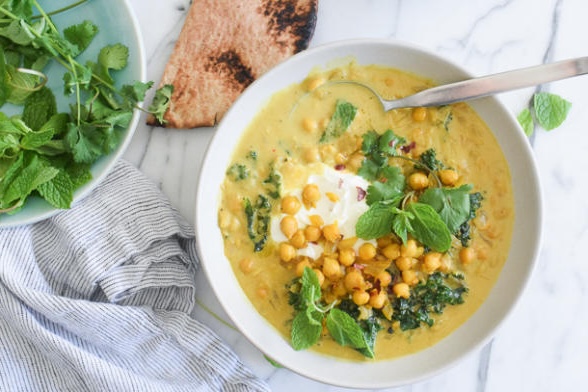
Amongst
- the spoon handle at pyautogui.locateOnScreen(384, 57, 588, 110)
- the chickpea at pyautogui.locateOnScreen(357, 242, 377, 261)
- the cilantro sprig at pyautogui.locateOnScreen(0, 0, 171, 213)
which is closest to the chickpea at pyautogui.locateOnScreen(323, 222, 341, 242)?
the chickpea at pyautogui.locateOnScreen(357, 242, 377, 261)

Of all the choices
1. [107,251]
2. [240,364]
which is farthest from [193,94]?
[240,364]

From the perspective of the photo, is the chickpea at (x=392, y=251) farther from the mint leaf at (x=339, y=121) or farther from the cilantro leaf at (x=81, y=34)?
the cilantro leaf at (x=81, y=34)

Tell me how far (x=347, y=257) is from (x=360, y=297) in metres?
0.18

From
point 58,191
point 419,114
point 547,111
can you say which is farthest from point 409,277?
point 58,191

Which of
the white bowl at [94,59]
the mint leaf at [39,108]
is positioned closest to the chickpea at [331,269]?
the white bowl at [94,59]

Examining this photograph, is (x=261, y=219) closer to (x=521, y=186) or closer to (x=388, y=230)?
(x=388, y=230)

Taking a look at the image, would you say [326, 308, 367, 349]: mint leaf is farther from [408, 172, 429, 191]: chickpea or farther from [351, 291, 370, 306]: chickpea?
[408, 172, 429, 191]: chickpea

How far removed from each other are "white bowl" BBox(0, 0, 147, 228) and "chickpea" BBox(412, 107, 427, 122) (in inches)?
49.1

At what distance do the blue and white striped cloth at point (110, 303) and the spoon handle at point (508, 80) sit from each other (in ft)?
4.52

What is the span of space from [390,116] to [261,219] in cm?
73

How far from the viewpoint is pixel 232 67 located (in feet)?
10.6

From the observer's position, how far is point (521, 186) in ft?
9.50

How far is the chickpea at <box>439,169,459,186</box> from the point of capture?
2.84 meters

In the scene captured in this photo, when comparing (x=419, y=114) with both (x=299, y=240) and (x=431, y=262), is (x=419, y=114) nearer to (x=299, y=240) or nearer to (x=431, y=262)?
(x=431, y=262)
